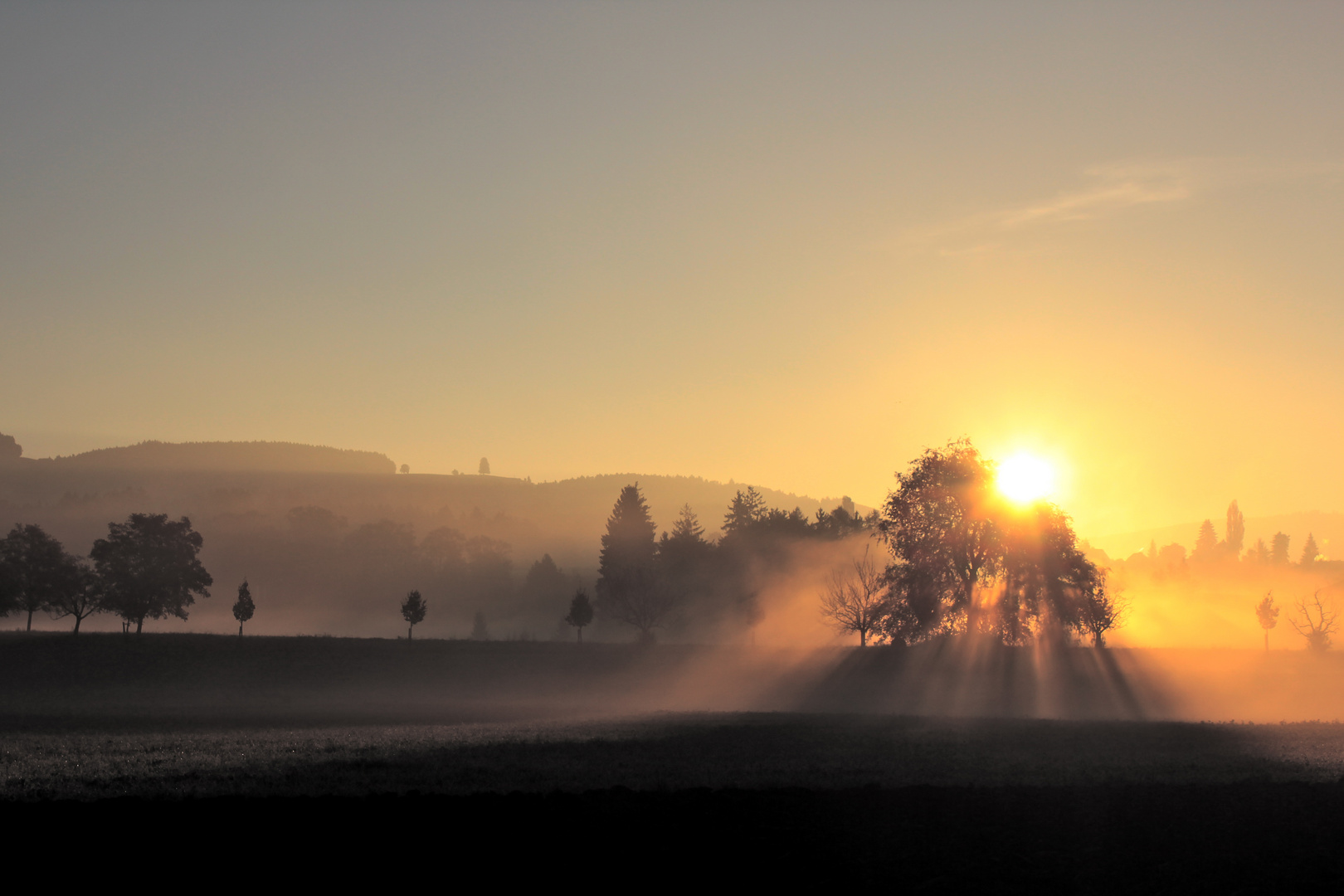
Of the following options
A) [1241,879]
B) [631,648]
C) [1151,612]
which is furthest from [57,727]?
[1151,612]

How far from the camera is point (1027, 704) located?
189 ft

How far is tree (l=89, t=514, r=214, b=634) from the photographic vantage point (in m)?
80.3

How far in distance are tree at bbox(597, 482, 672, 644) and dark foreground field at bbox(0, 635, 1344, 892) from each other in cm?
5082

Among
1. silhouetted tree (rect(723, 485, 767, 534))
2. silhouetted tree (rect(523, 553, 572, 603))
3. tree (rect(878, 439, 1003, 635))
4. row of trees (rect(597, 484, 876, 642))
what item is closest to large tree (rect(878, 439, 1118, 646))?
tree (rect(878, 439, 1003, 635))

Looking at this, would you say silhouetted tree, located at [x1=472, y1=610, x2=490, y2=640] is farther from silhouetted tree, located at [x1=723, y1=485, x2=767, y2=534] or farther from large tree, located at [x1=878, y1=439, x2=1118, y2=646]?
large tree, located at [x1=878, y1=439, x2=1118, y2=646]

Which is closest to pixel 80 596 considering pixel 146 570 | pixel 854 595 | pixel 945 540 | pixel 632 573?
pixel 146 570

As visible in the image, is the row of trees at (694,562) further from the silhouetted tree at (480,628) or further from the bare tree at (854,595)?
the silhouetted tree at (480,628)

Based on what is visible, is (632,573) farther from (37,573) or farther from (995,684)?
(37,573)

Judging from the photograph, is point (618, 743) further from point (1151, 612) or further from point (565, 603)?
point (1151, 612)

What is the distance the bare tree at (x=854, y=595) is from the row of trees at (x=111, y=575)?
4684cm

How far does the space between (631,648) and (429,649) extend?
1492cm

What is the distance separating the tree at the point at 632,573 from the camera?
99062 mm

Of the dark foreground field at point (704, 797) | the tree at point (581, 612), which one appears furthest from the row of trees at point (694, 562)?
the dark foreground field at point (704, 797)

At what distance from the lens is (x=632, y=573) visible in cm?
10438
